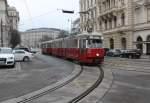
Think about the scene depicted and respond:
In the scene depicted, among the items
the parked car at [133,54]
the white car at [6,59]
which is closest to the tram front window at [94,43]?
the white car at [6,59]

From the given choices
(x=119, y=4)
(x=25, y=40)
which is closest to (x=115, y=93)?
(x=119, y=4)

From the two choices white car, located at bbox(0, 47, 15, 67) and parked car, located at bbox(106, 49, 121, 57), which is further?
parked car, located at bbox(106, 49, 121, 57)

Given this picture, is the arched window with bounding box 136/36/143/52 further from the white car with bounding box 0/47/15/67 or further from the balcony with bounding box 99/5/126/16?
the white car with bounding box 0/47/15/67

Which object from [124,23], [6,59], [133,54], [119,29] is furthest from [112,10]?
[6,59]

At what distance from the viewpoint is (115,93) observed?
12.0 m

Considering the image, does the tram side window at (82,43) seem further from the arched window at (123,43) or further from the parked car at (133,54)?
the arched window at (123,43)

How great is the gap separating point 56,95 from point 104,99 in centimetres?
194

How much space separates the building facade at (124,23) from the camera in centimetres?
5203

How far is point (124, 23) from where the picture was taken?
5825 cm

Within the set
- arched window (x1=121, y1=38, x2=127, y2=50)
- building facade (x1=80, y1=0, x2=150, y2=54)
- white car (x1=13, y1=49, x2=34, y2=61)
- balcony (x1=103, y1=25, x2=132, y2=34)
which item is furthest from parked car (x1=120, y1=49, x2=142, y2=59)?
white car (x1=13, y1=49, x2=34, y2=61)

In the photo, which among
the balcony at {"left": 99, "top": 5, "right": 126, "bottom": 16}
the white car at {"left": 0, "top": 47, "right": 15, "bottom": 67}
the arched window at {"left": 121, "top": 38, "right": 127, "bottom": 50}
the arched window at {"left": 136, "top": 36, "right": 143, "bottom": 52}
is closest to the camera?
the white car at {"left": 0, "top": 47, "right": 15, "bottom": 67}

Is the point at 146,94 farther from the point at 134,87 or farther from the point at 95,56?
the point at 95,56

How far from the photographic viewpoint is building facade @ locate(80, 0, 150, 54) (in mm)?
52031

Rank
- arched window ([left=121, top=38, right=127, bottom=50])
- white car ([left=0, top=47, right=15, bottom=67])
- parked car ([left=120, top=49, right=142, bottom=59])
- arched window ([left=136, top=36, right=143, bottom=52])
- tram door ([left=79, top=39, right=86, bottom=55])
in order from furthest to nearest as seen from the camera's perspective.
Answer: arched window ([left=121, top=38, right=127, bottom=50]) → arched window ([left=136, top=36, right=143, bottom=52]) → parked car ([left=120, top=49, right=142, bottom=59]) → tram door ([left=79, top=39, right=86, bottom=55]) → white car ([left=0, top=47, right=15, bottom=67])
